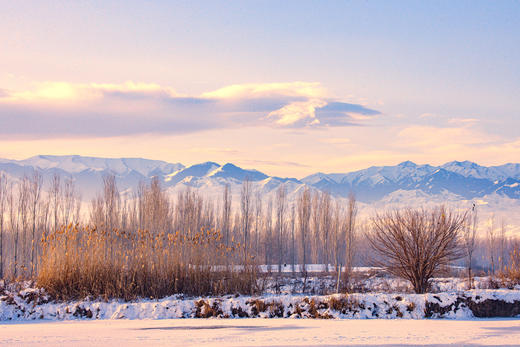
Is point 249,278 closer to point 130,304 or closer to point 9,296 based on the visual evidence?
point 130,304

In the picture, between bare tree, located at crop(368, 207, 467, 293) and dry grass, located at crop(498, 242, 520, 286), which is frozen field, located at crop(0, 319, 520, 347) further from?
dry grass, located at crop(498, 242, 520, 286)

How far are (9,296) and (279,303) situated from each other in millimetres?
6722

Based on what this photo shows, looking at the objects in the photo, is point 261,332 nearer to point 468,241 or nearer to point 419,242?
point 419,242

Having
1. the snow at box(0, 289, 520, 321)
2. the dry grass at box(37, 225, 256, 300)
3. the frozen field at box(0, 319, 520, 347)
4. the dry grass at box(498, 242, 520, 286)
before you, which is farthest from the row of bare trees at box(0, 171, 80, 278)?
the dry grass at box(498, 242, 520, 286)

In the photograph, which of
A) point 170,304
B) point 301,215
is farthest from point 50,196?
point 170,304

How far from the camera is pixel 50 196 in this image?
45.7m

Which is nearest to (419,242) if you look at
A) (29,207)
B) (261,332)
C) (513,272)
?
(513,272)

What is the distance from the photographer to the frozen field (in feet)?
31.5

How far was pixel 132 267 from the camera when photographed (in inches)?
593

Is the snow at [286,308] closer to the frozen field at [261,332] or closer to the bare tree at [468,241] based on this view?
the frozen field at [261,332]

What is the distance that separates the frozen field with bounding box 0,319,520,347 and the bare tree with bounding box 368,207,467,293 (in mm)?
3041

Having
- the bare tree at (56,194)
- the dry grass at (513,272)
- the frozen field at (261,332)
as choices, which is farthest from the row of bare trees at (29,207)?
the dry grass at (513,272)

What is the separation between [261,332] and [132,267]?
5668 millimetres

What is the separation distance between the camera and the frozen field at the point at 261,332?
959 cm
